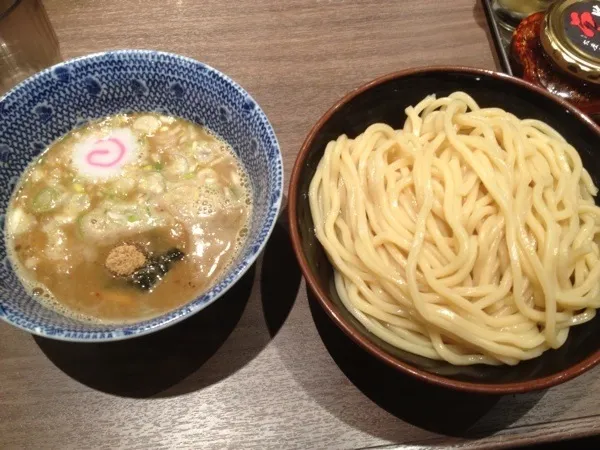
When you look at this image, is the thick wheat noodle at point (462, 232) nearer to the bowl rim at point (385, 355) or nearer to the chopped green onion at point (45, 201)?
the bowl rim at point (385, 355)

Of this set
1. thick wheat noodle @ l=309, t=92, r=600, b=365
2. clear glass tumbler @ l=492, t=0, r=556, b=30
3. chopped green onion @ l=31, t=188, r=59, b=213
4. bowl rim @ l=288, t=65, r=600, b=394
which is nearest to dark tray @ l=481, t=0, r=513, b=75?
clear glass tumbler @ l=492, t=0, r=556, b=30

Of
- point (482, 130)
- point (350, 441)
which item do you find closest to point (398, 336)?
point (350, 441)

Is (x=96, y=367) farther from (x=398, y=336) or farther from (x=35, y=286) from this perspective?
(x=398, y=336)

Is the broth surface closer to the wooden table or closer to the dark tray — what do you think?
the wooden table

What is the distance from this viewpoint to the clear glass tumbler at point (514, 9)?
6.85 feet

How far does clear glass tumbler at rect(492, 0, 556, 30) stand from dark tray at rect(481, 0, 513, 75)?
0.03 meters

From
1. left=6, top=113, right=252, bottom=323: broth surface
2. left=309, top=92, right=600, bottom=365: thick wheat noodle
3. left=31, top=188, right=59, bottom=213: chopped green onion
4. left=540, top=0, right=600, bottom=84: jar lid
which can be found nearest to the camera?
left=309, top=92, right=600, bottom=365: thick wheat noodle

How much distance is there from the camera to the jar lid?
5.60 ft

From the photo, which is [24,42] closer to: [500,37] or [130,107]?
[130,107]

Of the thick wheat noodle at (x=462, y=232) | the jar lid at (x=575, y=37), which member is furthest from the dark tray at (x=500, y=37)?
the thick wheat noodle at (x=462, y=232)

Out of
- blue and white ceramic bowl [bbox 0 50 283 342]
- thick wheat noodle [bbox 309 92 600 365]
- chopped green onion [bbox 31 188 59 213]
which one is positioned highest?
blue and white ceramic bowl [bbox 0 50 283 342]

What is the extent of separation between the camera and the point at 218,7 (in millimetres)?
2113

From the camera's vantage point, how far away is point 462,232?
1.32 meters

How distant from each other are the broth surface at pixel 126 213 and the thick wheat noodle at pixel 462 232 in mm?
309
